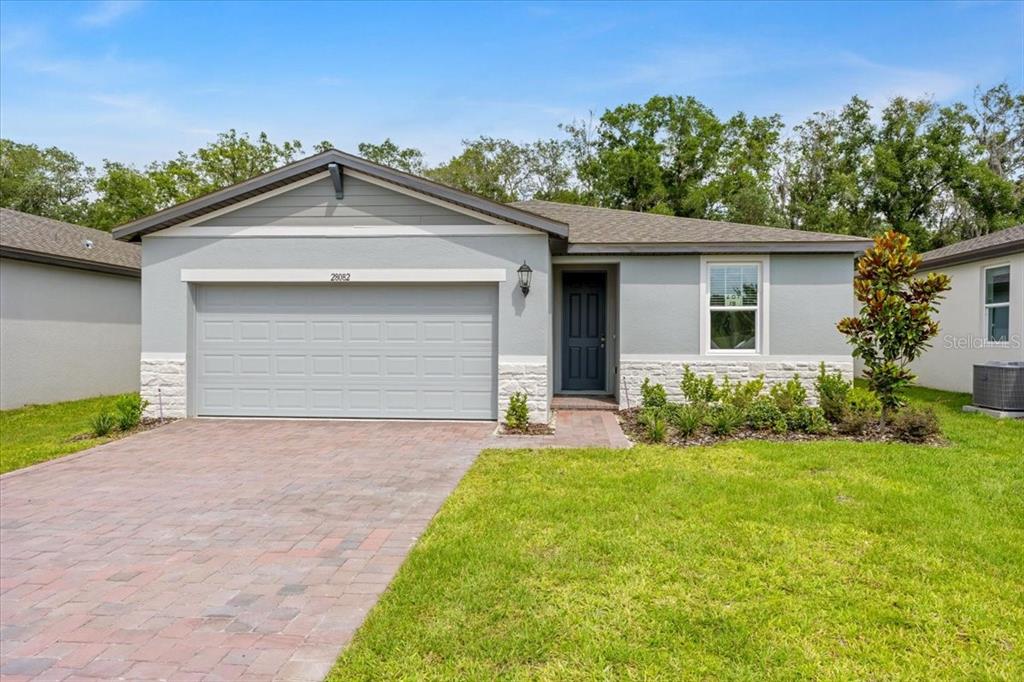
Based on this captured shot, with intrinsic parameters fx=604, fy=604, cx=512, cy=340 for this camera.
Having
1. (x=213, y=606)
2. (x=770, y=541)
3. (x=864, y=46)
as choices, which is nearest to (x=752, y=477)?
(x=770, y=541)

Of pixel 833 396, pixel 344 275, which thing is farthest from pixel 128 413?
pixel 833 396

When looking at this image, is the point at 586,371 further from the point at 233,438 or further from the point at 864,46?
the point at 864,46

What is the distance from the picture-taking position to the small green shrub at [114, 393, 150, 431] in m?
8.96

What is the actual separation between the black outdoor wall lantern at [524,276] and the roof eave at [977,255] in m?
9.30

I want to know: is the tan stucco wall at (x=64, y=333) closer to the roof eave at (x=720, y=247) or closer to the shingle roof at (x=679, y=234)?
the shingle roof at (x=679, y=234)

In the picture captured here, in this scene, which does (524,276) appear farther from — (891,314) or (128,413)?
(128,413)

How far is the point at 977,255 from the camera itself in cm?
1240

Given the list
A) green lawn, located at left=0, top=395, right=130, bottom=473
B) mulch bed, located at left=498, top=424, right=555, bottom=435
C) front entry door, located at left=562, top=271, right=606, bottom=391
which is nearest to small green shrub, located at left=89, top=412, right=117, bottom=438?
green lawn, located at left=0, top=395, right=130, bottom=473

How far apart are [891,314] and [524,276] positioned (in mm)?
5077

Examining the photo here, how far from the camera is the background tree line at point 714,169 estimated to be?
24969mm

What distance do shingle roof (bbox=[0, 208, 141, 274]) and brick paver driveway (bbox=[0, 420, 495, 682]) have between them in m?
6.30

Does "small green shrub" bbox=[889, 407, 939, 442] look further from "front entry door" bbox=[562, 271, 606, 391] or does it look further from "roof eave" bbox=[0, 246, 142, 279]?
"roof eave" bbox=[0, 246, 142, 279]

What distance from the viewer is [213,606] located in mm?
3545

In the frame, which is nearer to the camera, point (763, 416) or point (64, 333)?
point (763, 416)
